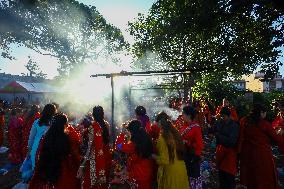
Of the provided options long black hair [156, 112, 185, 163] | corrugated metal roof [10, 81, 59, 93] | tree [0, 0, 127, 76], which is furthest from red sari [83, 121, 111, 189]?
tree [0, 0, 127, 76]

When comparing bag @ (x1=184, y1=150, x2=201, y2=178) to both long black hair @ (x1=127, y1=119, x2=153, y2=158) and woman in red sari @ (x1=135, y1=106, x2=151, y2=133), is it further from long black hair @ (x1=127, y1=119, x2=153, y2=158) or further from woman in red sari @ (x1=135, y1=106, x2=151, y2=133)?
woman in red sari @ (x1=135, y1=106, x2=151, y2=133)

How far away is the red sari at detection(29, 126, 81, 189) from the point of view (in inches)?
217

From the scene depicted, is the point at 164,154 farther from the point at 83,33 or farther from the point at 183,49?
the point at 83,33

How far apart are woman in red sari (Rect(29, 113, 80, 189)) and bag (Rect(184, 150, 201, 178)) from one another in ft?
6.36

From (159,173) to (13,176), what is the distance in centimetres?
587

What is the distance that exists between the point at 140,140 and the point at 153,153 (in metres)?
0.34

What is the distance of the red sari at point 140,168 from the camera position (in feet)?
18.8

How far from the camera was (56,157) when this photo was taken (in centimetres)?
536

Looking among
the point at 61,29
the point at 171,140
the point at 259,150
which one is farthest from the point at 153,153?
the point at 61,29

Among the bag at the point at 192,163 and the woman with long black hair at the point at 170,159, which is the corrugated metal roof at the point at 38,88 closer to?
the bag at the point at 192,163

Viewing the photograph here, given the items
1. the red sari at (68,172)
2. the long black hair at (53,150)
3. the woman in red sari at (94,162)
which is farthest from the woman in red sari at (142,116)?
the long black hair at (53,150)

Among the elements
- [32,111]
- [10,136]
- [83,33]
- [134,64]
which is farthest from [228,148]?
[83,33]

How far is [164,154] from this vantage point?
537 cm

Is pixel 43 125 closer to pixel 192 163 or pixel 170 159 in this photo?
pixel 170 159
